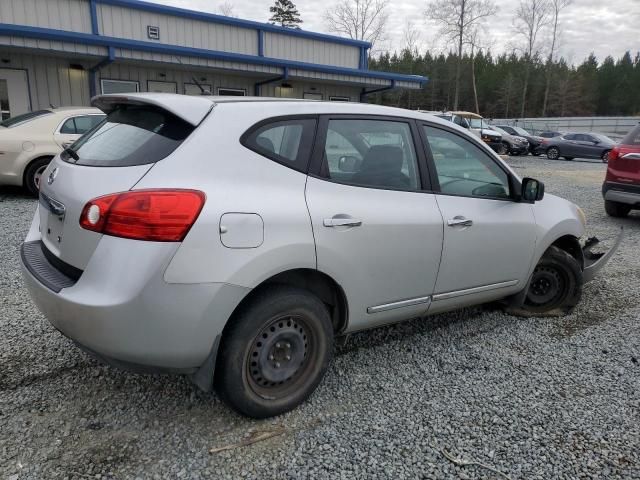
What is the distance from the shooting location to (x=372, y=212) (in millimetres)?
2834

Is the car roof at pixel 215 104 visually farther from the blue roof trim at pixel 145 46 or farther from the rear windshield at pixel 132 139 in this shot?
the blue roof trim at pixel 145 46

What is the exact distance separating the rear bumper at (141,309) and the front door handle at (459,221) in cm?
155

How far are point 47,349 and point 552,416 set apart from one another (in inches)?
127

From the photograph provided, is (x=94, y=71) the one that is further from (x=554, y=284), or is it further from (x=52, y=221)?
(x=554, y=284)

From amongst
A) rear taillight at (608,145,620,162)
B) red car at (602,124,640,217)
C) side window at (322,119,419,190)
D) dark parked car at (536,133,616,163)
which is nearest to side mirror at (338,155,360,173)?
side window at (322,119,419,190)

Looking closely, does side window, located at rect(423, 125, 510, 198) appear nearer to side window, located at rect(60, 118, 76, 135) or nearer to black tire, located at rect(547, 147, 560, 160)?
side window, located at rect(60, 118, 76, 135)

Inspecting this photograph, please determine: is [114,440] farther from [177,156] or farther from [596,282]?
[596,282]

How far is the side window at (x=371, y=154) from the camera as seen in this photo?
2.84 meters

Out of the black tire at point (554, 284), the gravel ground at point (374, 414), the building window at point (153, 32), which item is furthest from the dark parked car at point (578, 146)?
the gravel ground at point (374, 414)

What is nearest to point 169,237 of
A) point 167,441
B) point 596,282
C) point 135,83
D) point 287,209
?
point 287,209

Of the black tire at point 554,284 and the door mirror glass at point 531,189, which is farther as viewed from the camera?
the black tire at point 554,284

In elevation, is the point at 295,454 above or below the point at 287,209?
below

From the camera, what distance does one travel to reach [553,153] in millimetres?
25234

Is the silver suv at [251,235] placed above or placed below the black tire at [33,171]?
above
